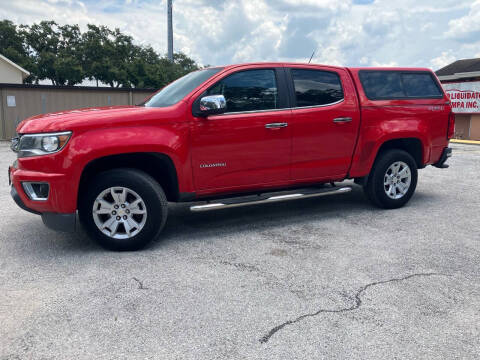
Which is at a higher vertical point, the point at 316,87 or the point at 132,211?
the point at 316,87

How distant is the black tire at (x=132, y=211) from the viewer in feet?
13.5

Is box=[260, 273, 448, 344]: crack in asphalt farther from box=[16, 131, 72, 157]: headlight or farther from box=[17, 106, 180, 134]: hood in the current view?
box=[16, 131, 72, 157]: headlight

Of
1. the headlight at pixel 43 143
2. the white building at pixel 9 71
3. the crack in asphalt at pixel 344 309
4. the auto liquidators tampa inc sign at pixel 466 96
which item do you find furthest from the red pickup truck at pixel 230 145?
the white building at pixel 9 71

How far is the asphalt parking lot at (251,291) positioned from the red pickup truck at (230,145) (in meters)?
0.46

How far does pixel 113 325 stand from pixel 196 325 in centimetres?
57

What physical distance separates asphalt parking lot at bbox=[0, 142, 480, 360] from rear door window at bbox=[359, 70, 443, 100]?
5.57 ft

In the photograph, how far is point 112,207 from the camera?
164 inches

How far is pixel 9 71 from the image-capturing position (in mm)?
30141

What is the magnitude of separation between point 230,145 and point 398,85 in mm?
2852

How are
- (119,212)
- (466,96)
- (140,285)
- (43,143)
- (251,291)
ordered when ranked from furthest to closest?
(466,96) → (119,212) → (43,143) → (140,285) → (251,291)

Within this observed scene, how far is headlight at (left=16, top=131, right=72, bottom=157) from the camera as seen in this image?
12.9 ft

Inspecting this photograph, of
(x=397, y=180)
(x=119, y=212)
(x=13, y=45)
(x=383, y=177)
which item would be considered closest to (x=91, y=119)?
(x=119, y=212)

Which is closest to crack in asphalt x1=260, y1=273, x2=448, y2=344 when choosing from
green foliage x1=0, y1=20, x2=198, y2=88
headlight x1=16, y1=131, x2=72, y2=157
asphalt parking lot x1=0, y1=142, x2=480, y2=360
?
asphalt parking lot x1=0, y1=142, x2=480, y2=360

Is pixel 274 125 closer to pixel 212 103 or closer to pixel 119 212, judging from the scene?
pixel 212 103
